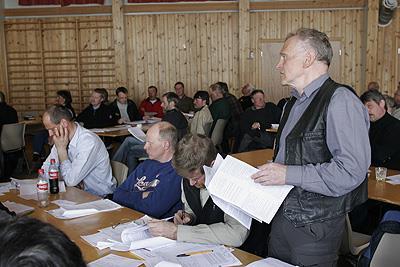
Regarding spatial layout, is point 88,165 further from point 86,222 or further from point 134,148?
point 134,148

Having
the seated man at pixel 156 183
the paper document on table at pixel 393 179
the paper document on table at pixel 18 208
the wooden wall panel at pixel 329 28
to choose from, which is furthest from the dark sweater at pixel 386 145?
the wooden wall panel at pixel 329 28

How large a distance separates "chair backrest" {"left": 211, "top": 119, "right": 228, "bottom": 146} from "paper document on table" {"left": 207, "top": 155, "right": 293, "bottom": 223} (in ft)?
17.0

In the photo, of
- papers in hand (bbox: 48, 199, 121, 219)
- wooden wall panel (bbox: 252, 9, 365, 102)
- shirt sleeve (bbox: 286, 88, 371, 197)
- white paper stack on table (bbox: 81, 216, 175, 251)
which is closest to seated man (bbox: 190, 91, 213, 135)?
wooden wall panel (bbox: 252, 9, 365, 102)

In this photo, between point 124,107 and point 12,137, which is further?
point 124,107

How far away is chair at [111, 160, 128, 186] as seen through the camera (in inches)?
155

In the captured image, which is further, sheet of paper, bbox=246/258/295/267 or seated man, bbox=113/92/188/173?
seated man, bbox=113/92/188/173

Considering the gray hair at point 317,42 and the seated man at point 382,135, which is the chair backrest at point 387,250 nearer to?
the gray hair at point 317,42

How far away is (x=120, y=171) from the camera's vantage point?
4004 millimetres

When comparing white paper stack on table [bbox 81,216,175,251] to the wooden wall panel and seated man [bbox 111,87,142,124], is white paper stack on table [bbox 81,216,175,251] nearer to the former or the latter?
seated man [bbox 111,87,142,124]

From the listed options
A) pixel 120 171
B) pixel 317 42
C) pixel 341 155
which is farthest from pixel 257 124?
pixel 341 155

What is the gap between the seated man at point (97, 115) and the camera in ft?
27.3

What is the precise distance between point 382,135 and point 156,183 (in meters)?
2.22

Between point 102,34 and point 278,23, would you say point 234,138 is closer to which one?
point 278,23

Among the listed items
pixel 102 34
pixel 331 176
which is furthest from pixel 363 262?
pixel 102 34
